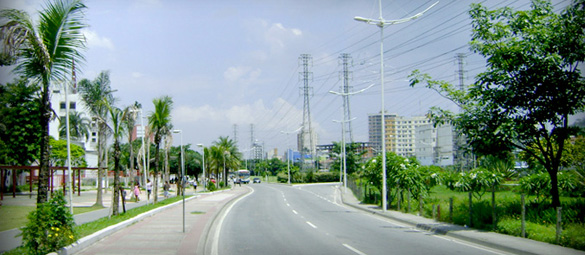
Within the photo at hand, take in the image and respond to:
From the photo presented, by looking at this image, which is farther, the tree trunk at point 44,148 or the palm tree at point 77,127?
the palm tree at point 77,127

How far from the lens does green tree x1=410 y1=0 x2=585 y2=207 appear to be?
15.3 meters

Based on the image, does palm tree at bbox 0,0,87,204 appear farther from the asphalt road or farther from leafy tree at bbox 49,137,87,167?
leafy tree at bbox 49,137,87,167

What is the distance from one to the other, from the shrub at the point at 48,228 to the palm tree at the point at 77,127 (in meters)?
75.0

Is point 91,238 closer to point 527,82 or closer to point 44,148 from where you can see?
point 44,148

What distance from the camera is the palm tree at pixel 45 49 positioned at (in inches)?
442

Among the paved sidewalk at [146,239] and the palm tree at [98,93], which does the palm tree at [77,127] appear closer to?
the palm tree at [98,93]

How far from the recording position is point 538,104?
16.0 metres

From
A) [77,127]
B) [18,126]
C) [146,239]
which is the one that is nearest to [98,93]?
[18,126]

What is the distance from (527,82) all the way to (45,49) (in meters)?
14.2

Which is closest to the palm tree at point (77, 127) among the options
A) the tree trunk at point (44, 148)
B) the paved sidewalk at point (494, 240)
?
the paved sidewalk at point (494, 240)

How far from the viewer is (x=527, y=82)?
1591 cm

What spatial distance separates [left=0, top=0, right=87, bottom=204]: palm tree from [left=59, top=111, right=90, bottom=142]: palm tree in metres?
74.5

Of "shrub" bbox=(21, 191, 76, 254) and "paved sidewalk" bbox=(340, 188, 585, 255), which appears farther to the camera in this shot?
"paved sidewalk" bbox=(340, 188, 585, 255)

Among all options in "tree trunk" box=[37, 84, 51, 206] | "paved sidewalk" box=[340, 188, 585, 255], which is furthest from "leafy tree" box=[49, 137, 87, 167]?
"tree trunk" box=[37, 84, 51, 206]
